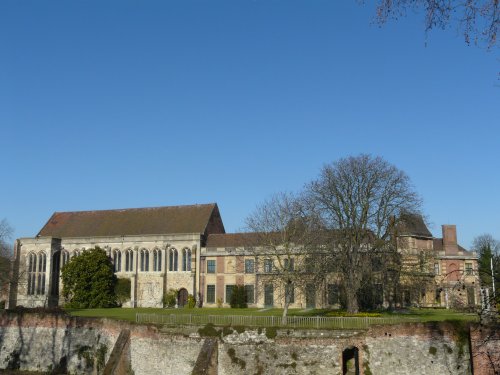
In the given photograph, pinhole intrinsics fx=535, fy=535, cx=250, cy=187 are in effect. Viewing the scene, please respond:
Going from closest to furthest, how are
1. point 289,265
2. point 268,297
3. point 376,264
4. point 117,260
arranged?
→ point 289,265, point 376,264, point 268,297, point 117,260

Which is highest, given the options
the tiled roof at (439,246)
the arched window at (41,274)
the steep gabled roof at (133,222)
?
the steep gabled roof at (133,222)

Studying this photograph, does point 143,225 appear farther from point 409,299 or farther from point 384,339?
point 384,339

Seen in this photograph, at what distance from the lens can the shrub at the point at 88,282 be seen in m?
51.2

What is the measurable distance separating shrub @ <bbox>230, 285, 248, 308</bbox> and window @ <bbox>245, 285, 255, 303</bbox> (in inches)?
28.2

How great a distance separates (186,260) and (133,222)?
884cm

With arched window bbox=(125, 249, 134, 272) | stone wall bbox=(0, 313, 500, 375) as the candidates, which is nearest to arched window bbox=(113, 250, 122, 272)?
arched window bbox=(125, 249, 134, 272)

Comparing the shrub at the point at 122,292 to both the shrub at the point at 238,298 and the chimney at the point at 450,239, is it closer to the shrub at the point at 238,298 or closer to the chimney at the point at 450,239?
the shrub at the point at 238,298

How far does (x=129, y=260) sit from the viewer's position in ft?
181

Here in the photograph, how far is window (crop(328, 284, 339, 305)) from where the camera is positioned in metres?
45.0

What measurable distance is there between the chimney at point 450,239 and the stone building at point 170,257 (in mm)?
97

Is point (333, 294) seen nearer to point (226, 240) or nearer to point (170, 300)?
point (226, 240)

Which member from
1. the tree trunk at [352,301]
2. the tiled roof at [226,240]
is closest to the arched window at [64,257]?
the tiled roof at [226,240]

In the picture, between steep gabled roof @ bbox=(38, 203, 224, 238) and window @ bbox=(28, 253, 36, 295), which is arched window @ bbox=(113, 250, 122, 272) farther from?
window @ bbox=(28, 253, 36, 295)

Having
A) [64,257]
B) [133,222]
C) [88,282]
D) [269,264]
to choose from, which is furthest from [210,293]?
[64,257]
